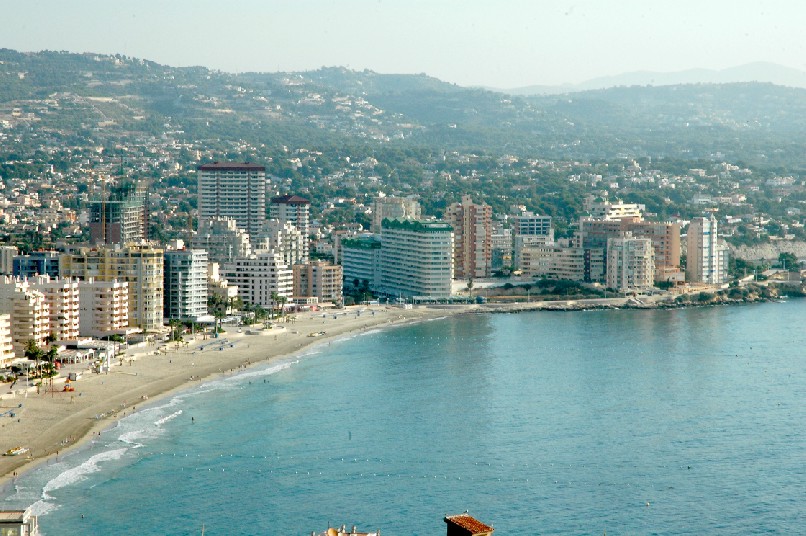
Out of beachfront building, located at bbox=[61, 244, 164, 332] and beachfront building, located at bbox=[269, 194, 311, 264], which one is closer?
beachfront building, located at bbox=[61, 244, 164, 332]

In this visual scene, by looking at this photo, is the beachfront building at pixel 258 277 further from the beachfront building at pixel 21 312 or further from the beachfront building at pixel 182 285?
the beachfront building at pixel 21 312

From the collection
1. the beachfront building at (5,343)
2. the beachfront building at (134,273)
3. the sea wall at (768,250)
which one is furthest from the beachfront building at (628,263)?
the beachfront building at (5,343)

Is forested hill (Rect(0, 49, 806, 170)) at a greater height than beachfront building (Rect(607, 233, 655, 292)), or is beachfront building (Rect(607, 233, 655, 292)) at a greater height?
forested hill (Rect(0, 49, 806, 170))

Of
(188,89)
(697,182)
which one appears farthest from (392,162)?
(188,89)

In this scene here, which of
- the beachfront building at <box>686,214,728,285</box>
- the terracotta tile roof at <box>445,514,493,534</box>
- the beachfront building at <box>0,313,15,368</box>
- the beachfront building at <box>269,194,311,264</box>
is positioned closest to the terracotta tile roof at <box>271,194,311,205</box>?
the beachfront building at <box>269,194,311,264</box>

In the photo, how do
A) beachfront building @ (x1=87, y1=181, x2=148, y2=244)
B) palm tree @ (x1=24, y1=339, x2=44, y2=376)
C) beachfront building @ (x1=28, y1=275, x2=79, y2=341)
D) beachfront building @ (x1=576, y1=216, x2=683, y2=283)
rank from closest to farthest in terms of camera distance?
Answer: palm tree @ (x1=24, y1=339, x2=44, y2=376), beachfront building @ (x1=28, y1=275, x2=79, y2=341), beachfront building @ (x1=87, y1=181, x2=148, y2=244), beachfront building @ (x1=576, y1=216, x2=683, y2=283)

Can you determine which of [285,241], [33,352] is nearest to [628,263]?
[285,241]

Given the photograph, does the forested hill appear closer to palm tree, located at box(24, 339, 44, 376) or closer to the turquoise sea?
palm tree, located at box(24, 339, 44, 376)
